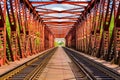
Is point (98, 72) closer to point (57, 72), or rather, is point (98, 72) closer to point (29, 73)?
point (57, 72)

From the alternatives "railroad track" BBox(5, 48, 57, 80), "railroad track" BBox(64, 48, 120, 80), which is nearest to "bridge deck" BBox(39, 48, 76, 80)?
"railroad track" BBox(5, 48, 57, 80)

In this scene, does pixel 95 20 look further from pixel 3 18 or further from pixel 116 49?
pixel 3 18

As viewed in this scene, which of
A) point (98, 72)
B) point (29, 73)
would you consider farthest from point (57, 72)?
point (98, 72)

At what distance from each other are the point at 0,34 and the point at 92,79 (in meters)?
9.41

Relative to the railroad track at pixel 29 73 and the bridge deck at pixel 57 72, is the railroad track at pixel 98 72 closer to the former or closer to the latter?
the bridge deck at pixel 57 72

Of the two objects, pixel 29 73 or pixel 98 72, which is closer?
pixel 29 73

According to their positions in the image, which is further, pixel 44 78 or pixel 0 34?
pixel 0 34

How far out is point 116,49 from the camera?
17.8 m

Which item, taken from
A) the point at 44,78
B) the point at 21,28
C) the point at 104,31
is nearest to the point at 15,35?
the point at 21,28

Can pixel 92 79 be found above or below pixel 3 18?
below

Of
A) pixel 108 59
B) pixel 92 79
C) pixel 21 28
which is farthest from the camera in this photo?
pixel 21 28

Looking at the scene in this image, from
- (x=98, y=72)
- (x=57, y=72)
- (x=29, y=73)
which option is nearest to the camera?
(x=29, y=73)

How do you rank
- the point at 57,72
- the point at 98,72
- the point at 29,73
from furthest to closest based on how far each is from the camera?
the point at 57,72
the point at 98,72
the point at 29,73

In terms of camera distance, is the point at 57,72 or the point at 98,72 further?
the point at 57,72
